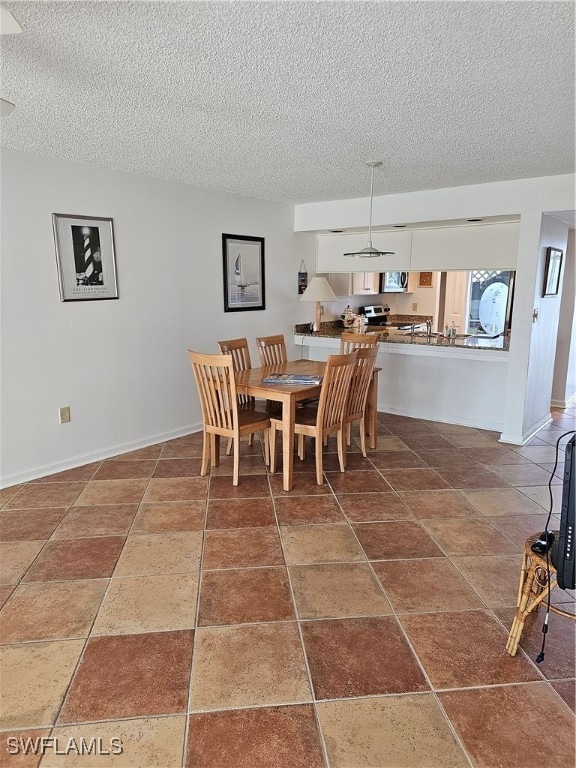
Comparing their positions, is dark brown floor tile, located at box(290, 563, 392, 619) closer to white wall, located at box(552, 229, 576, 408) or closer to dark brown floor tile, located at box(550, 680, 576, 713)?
dark brown floor tile, located at box(550, 680, 576, 713)

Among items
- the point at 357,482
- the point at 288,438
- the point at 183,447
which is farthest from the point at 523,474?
the point at 183,447

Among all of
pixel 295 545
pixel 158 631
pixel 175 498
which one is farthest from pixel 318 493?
pixel 158 631

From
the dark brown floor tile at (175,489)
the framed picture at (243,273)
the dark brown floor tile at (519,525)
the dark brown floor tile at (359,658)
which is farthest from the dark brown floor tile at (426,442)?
the dark brown floor tile at (359,658)

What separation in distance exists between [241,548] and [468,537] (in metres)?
1.30

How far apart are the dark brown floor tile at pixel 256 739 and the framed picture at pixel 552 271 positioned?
404 centimetres

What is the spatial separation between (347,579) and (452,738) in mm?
879

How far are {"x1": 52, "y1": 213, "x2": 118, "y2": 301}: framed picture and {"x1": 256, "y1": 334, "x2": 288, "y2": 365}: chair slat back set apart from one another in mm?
1340

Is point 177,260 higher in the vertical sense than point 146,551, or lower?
higher

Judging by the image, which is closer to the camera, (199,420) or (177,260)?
(177,260)

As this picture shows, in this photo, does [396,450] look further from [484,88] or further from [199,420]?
[484,88]

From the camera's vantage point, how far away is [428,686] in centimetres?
175

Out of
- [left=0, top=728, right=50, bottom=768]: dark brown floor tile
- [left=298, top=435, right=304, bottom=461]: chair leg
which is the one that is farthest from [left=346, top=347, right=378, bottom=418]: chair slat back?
[left=0, top=728, right=50, bottom=768]: dark brown floor tile

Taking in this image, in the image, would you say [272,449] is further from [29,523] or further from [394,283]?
[394,283]

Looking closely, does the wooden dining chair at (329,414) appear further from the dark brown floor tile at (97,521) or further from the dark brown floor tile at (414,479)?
the dark brown floor tile at (97,521)
